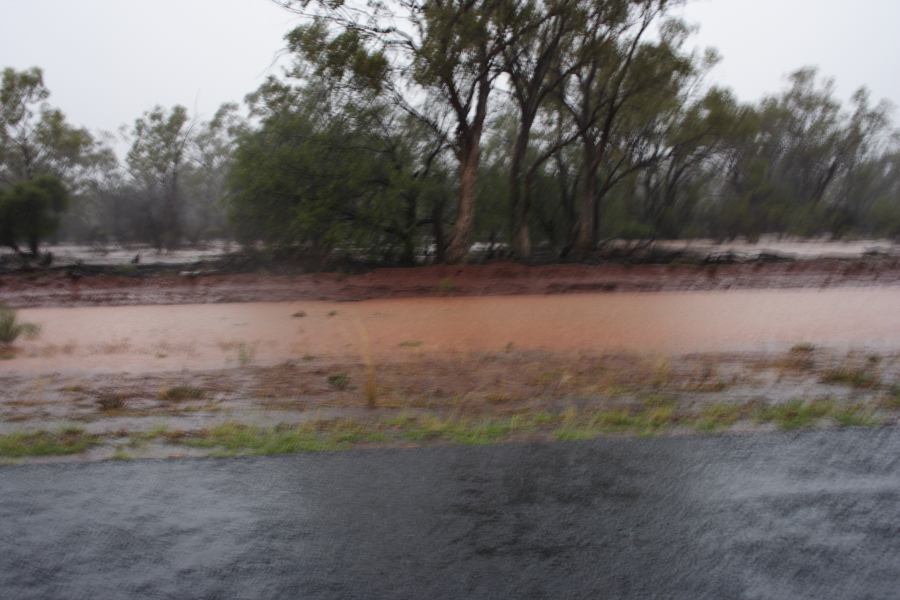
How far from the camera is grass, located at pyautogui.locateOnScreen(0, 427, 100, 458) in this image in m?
6.66

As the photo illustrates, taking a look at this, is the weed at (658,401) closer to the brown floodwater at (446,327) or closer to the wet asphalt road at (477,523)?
the wet asphalt road at (477,523)

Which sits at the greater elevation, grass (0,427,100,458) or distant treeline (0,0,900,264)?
distant treeline (0,0,900,264)

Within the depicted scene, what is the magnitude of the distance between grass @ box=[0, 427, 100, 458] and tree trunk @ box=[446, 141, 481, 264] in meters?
19.3

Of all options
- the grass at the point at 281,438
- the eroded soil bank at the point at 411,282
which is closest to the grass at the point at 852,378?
the grass at the point at 281,438

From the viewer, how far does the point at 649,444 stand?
640 cm

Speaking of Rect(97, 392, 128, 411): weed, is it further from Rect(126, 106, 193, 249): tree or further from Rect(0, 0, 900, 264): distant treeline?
Rect(126, 106, 193, 249): tree

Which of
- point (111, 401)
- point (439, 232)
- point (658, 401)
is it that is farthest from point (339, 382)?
point (439, 232)

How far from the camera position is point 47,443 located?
691 centimetres

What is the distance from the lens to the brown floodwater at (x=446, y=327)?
12844 millimetres

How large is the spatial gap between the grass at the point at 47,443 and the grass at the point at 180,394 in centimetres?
160

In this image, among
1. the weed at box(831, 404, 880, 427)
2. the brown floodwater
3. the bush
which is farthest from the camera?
the bush

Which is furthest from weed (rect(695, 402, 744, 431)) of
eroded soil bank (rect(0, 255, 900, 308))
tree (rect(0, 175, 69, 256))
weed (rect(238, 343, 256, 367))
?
tree (rect(0, 175, 69, 256))

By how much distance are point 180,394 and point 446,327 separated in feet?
25.1

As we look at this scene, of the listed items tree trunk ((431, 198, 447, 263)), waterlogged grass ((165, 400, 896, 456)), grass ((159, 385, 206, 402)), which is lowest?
grass ((159, 385, 206, 402))
